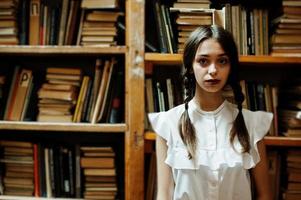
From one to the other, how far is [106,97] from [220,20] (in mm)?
607

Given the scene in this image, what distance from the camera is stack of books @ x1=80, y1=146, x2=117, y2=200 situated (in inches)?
62.3

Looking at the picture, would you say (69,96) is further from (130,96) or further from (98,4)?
(98,4)

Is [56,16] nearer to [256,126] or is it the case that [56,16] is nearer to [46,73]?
[46,73]

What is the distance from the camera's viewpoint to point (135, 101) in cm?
144

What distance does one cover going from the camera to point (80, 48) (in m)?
1.49

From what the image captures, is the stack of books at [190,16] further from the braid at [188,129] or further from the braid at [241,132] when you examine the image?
the braid at [241,132]

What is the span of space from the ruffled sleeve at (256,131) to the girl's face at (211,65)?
214 millimetres

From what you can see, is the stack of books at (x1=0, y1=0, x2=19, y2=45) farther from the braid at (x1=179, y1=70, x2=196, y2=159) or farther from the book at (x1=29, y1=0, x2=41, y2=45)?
the braid at (x1=179, y1=70, x2=196, y2=159)

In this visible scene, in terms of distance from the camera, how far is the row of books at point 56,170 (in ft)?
5.21

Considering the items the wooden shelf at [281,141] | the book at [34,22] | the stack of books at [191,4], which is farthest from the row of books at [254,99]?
the book at [34,22]

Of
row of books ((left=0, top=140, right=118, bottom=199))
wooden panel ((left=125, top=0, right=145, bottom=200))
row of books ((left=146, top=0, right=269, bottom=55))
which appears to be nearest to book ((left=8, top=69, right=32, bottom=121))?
row of books ((left=0, top=140, right=118, bottom=199))

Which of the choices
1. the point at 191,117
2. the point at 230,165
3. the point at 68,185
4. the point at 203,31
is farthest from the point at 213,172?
the point at 68,185

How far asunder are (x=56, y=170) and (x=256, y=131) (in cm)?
92

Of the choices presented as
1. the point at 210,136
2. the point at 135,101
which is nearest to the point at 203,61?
the point at 210,136
